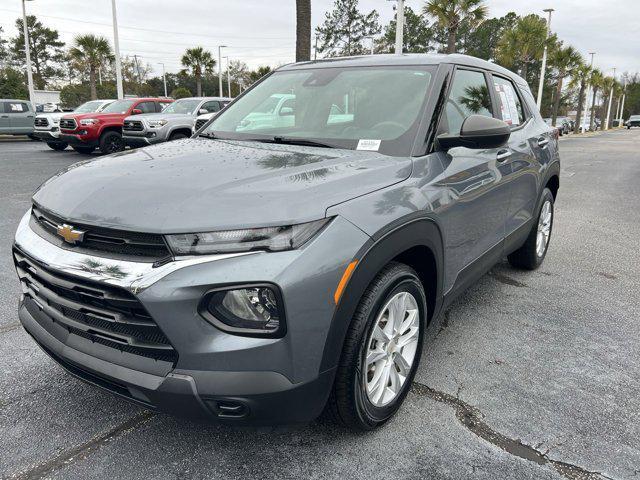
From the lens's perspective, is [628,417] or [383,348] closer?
[383,348]

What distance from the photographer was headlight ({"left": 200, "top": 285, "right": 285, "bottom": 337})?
5.82ft

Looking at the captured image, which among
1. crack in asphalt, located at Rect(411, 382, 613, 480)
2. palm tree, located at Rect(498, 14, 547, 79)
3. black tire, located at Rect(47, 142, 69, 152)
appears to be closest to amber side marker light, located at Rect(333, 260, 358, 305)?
crack in asphalt, located at Rect(411, 382, 613, 480)

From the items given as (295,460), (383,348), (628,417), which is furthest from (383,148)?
(628,417)

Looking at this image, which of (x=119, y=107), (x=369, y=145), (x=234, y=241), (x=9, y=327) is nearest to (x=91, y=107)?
(x=119, y=107)

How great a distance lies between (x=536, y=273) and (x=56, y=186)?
4090mm

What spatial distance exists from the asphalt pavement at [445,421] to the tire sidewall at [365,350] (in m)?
0.11

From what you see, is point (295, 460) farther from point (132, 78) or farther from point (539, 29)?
point (132, 78)

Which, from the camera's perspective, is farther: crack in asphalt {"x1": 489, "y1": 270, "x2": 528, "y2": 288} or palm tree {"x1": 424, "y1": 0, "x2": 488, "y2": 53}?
palm tree {"x1": 424, "y1": 0, "x2": 488, "y2": 53}

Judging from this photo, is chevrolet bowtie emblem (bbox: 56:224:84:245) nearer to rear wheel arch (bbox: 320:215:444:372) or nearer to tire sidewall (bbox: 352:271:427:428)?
rear wheel arch (bbox: 320:215:444:372)

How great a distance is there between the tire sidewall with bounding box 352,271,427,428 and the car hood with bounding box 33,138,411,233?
1.45 ft

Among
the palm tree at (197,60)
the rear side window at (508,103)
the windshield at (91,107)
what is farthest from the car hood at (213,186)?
the palm tree at (197,60)

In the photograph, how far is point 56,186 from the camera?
2.34m

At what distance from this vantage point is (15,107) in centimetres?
2016

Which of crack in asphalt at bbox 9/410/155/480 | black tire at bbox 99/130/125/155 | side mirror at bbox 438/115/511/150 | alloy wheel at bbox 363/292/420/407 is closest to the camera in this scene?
crack in asphalt at bbox 9/410/155/480
